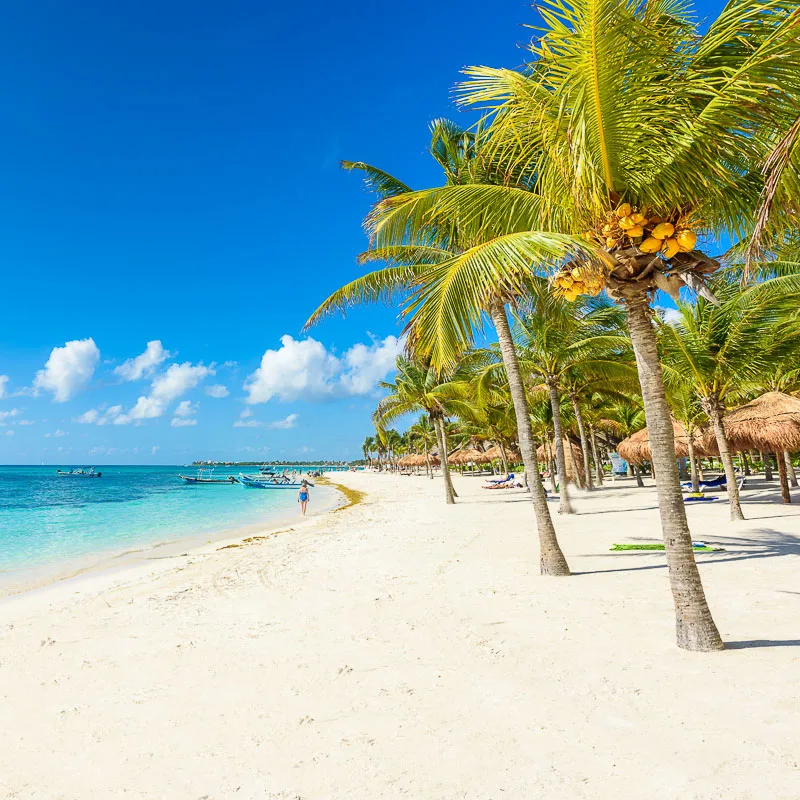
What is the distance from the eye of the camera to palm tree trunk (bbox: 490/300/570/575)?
697cm

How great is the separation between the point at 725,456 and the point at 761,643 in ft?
26.0

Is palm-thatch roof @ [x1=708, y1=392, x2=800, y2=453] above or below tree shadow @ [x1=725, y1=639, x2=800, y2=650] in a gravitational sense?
above

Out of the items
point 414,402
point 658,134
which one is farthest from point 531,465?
point 414,402

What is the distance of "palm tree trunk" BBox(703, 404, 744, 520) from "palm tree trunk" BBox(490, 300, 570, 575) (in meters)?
5.85

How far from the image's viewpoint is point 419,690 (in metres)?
3.83

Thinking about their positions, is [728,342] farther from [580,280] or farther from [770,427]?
[580,280]

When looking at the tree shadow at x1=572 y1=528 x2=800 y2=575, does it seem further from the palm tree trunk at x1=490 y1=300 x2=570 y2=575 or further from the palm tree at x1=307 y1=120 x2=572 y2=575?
the palm tree at x1=307 y1=120 x2=572 y2=575

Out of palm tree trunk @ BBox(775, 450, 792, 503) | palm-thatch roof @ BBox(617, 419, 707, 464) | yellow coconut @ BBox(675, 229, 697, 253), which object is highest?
yellow coconut @ BBox(675, 229, 697, 253)

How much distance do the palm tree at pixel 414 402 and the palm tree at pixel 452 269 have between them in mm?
13526

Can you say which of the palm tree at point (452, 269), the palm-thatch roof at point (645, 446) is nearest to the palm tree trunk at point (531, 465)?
the palm tree at point (452, 269)

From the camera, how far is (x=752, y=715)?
3.07 m

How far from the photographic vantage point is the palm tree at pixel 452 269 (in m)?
4.21

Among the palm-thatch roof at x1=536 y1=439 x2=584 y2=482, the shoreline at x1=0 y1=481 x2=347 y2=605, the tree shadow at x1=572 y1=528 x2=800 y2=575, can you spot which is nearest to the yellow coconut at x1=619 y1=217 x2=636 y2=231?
the tree shadow at x1=572 y1=528 x2=800 y2=575

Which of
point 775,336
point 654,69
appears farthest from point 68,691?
point 775,336
